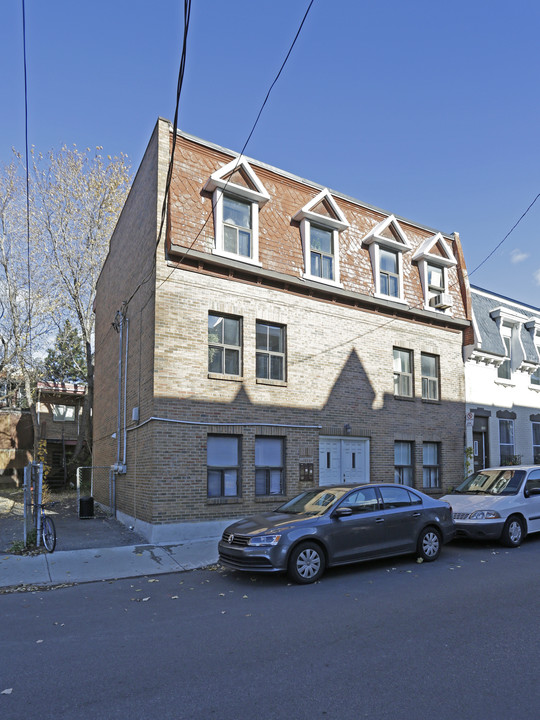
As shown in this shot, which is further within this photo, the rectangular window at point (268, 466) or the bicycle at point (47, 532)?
the rectangular window at point (268, 466)

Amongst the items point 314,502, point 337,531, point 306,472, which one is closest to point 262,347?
point 306,472

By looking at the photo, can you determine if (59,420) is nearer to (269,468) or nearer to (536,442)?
(269,468)

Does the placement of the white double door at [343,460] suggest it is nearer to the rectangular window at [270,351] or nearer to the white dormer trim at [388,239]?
the rectangular window at [270,351]

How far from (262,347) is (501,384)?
1038 cm

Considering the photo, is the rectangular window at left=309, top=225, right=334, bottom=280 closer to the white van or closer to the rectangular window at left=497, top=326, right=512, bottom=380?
the white van

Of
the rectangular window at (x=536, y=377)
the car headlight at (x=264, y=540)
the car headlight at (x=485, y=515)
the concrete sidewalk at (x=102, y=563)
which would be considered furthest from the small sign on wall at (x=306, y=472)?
the rectangular window at (x=536, y=377)

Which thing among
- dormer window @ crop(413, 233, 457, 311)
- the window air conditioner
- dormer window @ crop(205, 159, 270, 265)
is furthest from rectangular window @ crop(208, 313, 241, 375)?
the window air conditioner

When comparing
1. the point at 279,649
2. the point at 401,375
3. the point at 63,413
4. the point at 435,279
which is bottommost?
the point at 279,649

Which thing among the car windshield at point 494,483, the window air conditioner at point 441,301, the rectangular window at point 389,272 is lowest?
the car windshield at point 494,483

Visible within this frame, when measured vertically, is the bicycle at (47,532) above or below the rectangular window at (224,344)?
below

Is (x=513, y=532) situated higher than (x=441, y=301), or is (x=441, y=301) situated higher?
(x=441, y=301)

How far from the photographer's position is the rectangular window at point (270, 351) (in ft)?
46.4

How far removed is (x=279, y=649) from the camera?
211 inches

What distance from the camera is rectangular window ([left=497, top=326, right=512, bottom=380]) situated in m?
20.5
